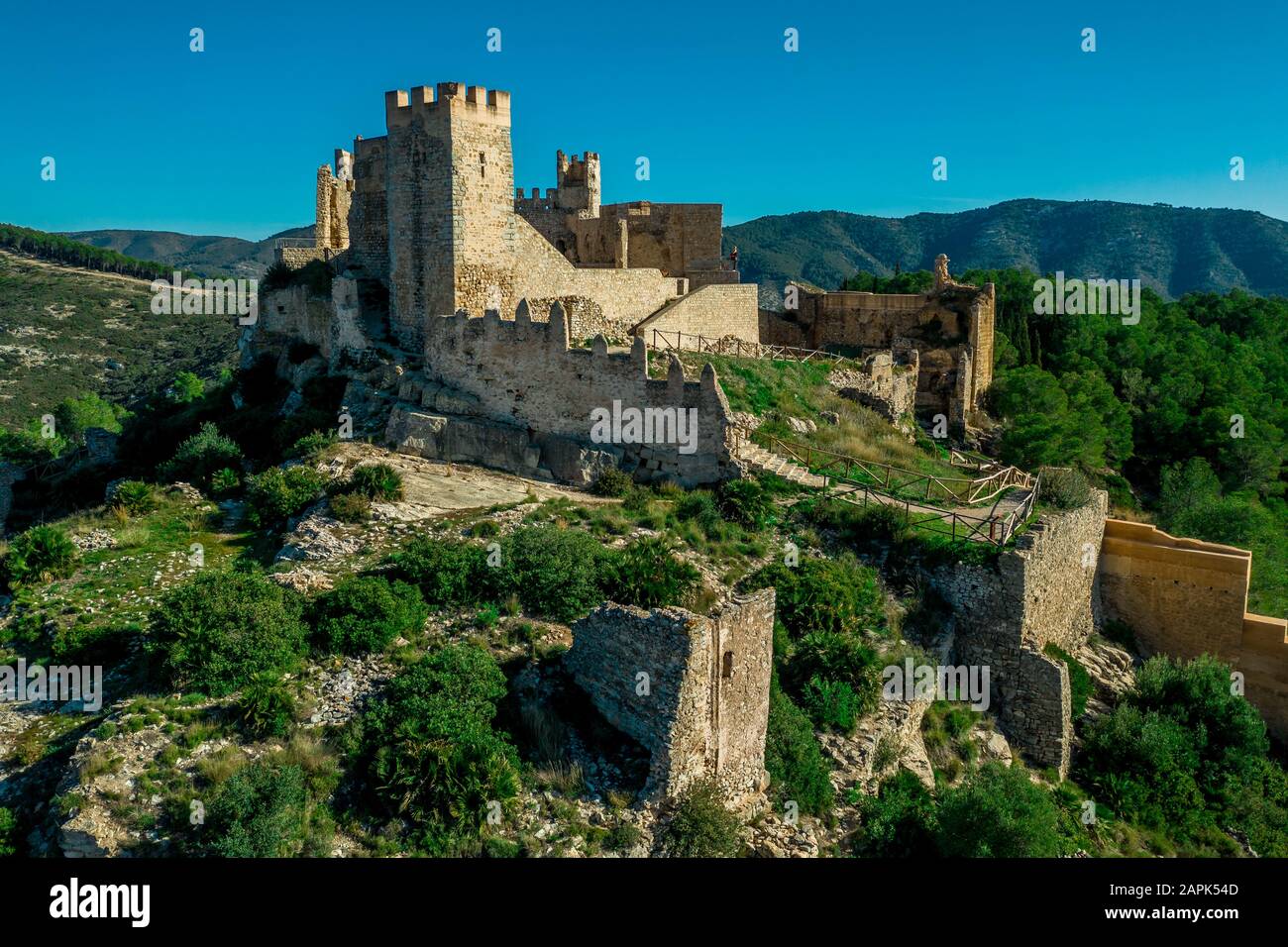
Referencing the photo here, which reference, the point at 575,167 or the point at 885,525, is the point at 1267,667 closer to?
the point at 885,525

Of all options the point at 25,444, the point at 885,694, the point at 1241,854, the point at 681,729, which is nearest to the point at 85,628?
the point at 681,729

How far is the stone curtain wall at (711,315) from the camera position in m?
25.9

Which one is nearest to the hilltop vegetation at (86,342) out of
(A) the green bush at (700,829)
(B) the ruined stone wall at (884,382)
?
(B) the ruined stone wall at (884,382)

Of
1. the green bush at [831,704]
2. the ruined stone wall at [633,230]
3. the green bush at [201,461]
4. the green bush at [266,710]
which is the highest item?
the ruined stone wall at [633,230]

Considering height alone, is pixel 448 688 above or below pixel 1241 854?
above

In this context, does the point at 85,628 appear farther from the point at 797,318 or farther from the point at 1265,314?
the point at 1265,314

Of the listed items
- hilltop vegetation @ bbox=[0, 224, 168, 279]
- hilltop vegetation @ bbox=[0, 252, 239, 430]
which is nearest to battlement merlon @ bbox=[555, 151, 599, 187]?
hilltop vegetation @ bbox=[0, 252, 239, 430]

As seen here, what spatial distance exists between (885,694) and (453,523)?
793 cm

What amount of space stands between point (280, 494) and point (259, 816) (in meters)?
9.70

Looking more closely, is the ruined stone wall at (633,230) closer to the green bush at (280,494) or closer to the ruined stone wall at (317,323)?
the ruined stone wall at (317,323)

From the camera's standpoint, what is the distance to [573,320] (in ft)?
76.4

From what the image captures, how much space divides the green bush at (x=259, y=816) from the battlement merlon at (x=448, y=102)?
1532cm

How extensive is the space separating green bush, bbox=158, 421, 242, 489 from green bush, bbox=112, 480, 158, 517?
1.57m
